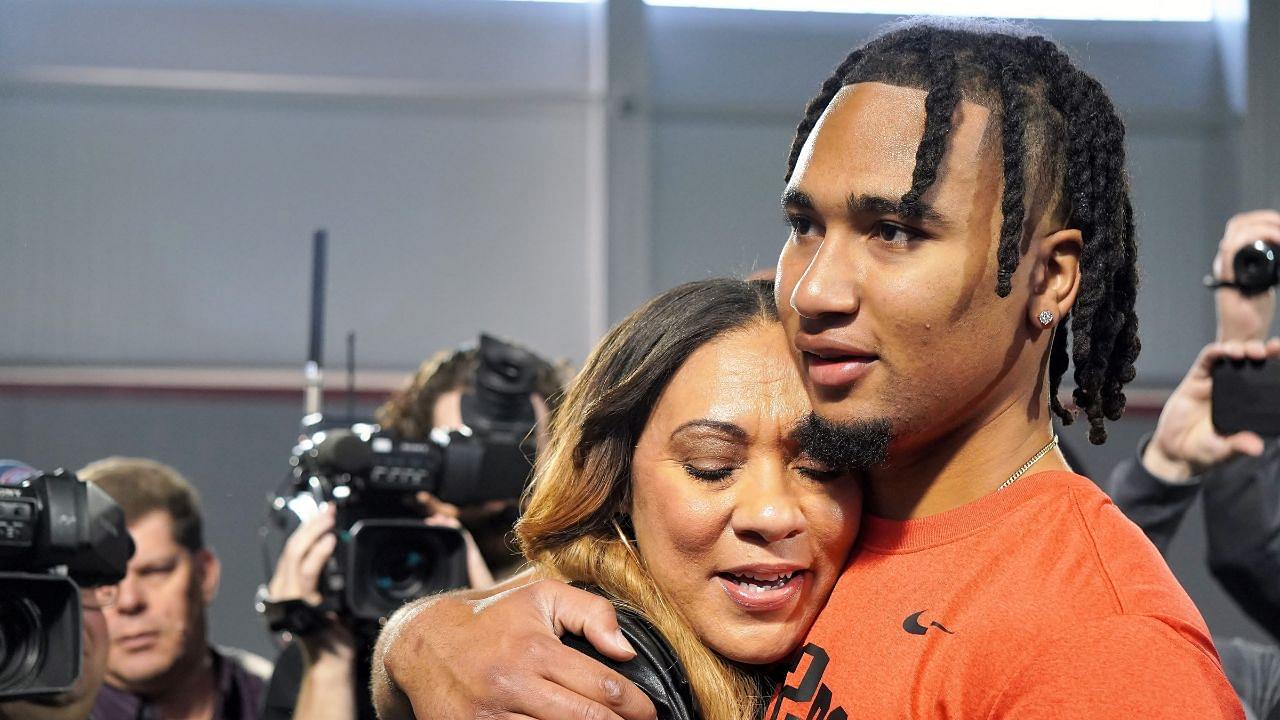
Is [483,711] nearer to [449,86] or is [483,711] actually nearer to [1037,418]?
[1037,418]

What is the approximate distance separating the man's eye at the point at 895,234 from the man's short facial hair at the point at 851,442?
0.51ft

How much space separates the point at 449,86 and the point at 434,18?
0.35 meters

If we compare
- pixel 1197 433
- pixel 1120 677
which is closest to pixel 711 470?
pixel 1120 677

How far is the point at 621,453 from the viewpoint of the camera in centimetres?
144

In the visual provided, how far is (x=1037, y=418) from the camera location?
1248 mm

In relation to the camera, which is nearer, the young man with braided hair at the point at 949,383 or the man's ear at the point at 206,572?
the young man with braided hair at the point at 949,383

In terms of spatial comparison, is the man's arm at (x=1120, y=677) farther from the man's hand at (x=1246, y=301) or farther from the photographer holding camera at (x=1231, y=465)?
the man's hand at (x=1246, y=301)

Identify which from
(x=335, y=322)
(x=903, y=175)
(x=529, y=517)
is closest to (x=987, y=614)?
(x=903, y=175)

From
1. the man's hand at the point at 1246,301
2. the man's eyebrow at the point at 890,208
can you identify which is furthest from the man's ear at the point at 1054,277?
the man's hand at the point at 1246,301

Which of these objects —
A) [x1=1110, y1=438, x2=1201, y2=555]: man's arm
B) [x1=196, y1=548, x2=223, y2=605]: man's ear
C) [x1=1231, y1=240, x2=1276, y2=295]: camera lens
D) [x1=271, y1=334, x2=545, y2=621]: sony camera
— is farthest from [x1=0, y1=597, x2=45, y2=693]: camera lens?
[x1=1231, y1=240, x2=1276, y2=295]: camera lens

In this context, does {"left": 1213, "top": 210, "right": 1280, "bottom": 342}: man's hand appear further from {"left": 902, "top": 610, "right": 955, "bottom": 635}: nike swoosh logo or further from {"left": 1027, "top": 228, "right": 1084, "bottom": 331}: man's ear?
{"left": 902, "top": 610, "right": 955, "bottom": 635}: nike swoosh logo

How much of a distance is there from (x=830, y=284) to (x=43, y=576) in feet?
4.21

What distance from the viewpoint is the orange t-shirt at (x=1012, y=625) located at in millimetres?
963

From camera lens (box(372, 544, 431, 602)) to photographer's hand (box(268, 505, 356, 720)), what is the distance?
0.36ft
